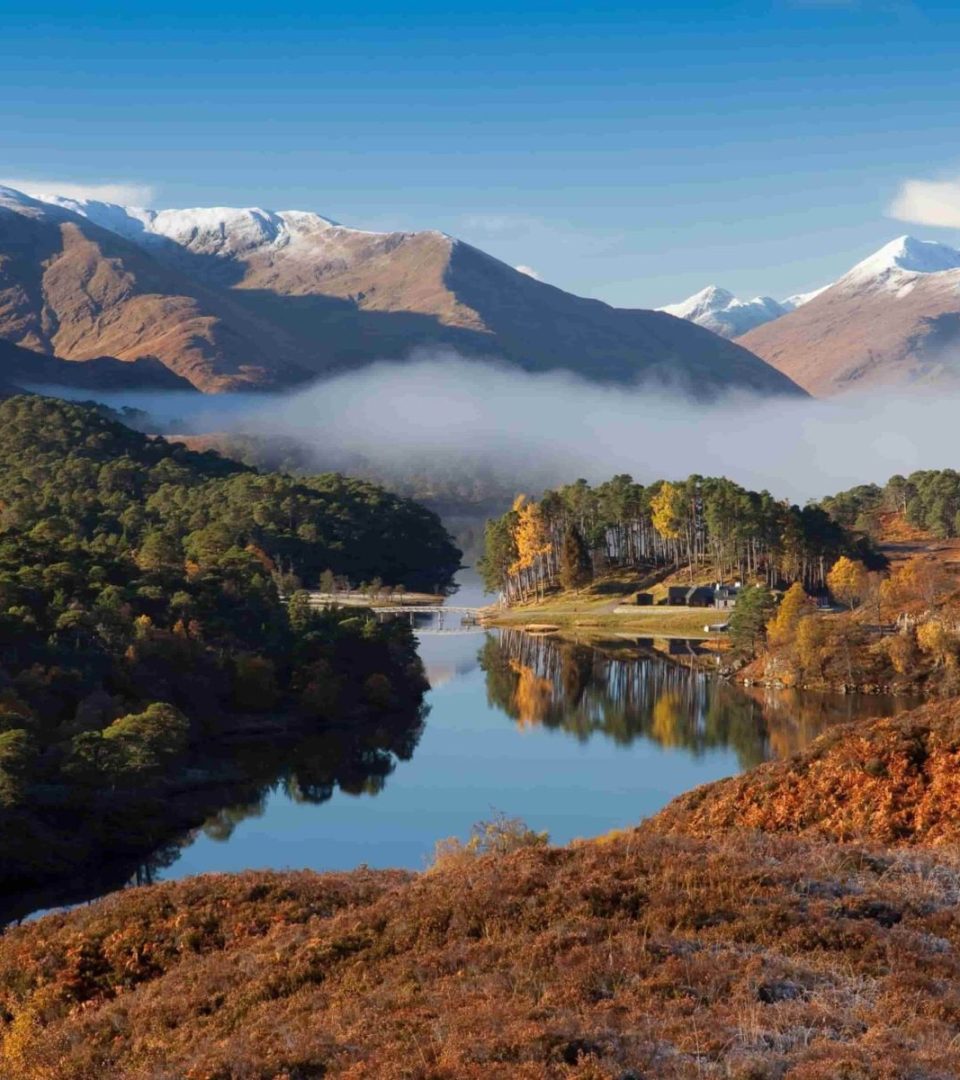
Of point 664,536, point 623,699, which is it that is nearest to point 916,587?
point 623,699

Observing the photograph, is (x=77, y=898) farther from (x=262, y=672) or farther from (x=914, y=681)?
(x=914, y=681)

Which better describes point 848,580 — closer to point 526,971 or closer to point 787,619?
point 787,619

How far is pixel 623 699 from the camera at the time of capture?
73.0 m

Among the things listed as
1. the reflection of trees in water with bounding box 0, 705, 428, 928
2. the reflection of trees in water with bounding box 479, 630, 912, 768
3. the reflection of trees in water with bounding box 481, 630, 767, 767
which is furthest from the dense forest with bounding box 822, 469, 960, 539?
the reflection of trees in water with bounding box 0, 705, 428, 928

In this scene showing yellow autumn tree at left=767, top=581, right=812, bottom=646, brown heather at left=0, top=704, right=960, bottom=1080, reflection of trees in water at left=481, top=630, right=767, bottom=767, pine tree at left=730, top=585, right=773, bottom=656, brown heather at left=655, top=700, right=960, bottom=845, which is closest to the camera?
brown heather at left=0, top=704, right=960, bottom=1080

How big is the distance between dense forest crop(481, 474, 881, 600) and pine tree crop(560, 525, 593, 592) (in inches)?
3.3

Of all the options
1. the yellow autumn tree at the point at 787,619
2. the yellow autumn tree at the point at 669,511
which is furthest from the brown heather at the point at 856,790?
the yellow autumn tree at the point at 669,511

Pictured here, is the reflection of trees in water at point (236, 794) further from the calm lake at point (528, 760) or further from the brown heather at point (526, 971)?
the brown heather at point (526, 971)

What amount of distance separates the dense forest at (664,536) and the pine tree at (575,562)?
0.27 ft

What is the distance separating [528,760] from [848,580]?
138 ft

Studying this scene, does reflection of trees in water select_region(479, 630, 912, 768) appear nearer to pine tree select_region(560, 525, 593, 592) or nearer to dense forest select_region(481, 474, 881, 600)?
dense forest select_region(481, 474, 881, 600)

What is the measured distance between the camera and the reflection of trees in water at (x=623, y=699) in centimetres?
6419

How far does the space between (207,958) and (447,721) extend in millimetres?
51396

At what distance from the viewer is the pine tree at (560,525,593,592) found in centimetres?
11012
